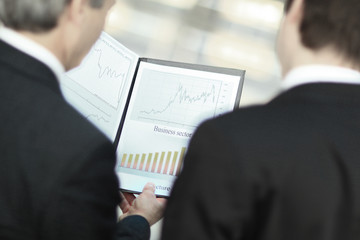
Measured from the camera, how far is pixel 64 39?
1.08 meters

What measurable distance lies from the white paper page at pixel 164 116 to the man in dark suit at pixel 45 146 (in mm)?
809

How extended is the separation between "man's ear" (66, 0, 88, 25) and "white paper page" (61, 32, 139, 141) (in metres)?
0.81

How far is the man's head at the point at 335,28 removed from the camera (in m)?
0.92

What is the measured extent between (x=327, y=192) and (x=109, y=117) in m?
1.20

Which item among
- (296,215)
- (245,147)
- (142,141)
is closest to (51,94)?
(245,147)

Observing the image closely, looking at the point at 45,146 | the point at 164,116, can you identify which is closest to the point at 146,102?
the point at 164,116

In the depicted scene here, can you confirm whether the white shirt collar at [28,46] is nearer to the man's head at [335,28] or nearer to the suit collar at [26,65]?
the suit collar at [26,65]

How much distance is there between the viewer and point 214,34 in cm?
318

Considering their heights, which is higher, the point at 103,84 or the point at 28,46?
the point at 28,46

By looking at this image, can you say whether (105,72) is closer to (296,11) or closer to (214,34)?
(296,11)

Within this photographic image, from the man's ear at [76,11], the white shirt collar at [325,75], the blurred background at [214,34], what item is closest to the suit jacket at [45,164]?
the man's ear at [76,11]

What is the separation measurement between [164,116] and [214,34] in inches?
53.1

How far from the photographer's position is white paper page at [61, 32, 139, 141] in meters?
1.92

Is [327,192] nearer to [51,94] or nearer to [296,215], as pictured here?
[296,215]
